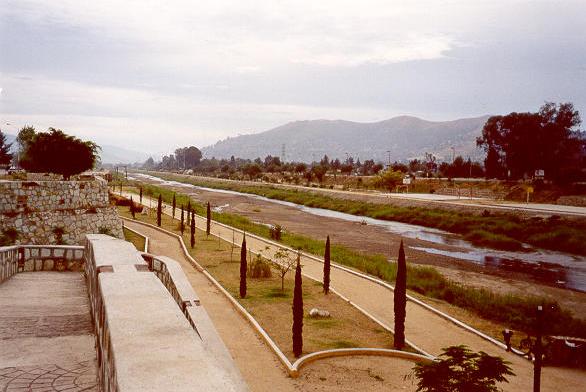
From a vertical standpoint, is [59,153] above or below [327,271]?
above

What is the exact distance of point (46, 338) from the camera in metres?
6.62

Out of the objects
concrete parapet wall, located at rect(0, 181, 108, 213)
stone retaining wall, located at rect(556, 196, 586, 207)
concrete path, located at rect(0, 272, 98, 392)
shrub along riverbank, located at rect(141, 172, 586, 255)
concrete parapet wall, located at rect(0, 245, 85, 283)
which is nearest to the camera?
concrete path, located at rect(0, 272, 98, 392)

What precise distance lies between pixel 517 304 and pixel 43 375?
2133 centimetres

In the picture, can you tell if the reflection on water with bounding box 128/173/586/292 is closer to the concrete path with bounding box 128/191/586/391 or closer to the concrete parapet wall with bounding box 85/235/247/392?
the concrete path with bounding box 128/191/586/391

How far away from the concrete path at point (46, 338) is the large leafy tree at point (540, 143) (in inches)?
2767

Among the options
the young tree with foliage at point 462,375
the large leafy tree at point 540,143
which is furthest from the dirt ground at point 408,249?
the large leafy tree at point 540,143

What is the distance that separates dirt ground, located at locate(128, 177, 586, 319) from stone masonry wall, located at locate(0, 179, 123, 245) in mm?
19276

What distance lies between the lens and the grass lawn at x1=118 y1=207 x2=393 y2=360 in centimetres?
1562

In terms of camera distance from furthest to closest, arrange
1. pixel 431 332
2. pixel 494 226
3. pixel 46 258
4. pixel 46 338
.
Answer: pixel 494 226, pixel 431 332, pixel 46 258, pixel 46 338

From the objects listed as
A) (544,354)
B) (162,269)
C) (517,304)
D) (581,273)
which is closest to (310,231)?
(581,273)

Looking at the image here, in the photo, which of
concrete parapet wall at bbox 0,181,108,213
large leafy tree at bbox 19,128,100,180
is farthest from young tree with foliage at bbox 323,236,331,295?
large leafy tree at bbox 19,128,100,180

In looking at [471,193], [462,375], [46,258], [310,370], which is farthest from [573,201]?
[46,258]

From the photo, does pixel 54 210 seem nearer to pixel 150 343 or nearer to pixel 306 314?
pixel 306 314

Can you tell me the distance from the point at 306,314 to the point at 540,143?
66935mm
